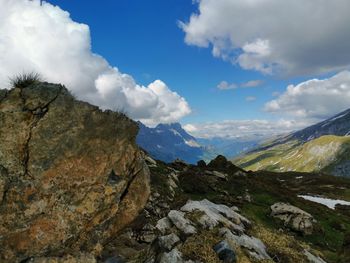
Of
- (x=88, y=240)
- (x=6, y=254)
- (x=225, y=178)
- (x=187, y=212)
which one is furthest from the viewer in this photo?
(x=225, y=178)

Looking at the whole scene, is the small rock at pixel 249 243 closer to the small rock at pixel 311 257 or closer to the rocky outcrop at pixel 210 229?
the rocky outcrop at pixel 210 229

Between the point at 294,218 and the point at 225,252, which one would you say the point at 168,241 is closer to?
the point at 225,252

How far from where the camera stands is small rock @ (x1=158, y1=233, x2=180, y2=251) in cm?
1556

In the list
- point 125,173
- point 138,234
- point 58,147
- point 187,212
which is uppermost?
point 58,147

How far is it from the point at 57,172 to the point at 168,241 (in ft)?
Result: 18.1

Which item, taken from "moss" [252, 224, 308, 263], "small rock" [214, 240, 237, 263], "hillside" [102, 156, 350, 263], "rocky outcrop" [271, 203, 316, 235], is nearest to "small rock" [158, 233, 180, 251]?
"hillside" [102, 156, 350, 263]

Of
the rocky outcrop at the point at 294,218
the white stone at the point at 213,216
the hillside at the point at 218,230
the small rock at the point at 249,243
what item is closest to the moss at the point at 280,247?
the hillside at the point at 218,230

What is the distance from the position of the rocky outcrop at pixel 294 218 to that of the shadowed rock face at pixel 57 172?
27.9m

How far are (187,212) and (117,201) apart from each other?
4.42 metres

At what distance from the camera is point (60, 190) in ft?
48.8

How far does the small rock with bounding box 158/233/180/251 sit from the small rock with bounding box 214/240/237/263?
5.77ft

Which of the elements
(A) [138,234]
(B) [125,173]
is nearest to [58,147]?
(B) [125,173]

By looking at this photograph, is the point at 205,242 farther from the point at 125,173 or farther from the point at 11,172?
the point at 11,172

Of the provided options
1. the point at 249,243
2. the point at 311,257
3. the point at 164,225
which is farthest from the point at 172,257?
the point at 311,257
